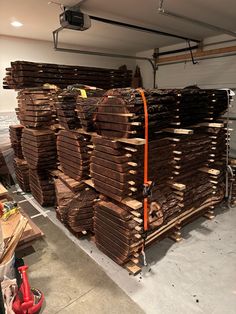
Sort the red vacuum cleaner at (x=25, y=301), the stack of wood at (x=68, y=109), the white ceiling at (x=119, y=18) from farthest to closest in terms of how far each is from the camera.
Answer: the stack of wood at (x=68, y=109) < the white ceiling at (x=119, y=18) < the red vacuum cleaner at (x=25, y=301)

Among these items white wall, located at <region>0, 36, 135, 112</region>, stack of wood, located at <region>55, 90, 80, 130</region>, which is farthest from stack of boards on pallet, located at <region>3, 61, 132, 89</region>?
stack of wood, located at <region>55, 90, 80, 130</region>

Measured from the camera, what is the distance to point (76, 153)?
3.47 meters

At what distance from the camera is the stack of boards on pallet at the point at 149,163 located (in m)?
2.66

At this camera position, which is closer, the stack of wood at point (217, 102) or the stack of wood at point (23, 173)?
the stack of wood at point (217, 102)

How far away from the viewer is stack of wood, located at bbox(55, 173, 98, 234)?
326cm

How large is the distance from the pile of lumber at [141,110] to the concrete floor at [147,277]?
5.20 feet

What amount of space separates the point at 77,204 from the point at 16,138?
2672 mm

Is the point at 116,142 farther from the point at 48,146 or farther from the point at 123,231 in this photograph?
the point at 48,146

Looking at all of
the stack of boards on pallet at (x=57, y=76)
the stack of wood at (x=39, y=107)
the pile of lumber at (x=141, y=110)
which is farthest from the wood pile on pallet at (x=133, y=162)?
the stack of boards on pallet at (x=57, y=76)

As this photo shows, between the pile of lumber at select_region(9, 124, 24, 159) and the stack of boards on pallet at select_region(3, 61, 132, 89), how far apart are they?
84 centimetres

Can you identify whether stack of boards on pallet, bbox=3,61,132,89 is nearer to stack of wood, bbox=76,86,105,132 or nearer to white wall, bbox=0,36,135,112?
white wall, bbox=0,36,135,112

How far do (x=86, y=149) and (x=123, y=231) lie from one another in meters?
1.30

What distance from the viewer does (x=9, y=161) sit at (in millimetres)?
5797

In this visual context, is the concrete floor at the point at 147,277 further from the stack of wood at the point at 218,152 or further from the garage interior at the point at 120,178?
the stack of wood at the point at 218,152
